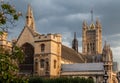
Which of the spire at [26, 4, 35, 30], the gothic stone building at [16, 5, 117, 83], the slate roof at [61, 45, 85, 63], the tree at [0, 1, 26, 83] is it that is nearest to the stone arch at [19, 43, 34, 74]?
the gothic stone building at [16, 5, 117, 83]

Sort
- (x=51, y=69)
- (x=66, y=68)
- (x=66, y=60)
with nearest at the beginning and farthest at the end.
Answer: (x=51, y=69) → (x=66, y=68) → (x=66, y=60)

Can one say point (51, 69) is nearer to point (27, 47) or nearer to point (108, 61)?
point (27, 47)

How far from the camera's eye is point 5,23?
16984 mm

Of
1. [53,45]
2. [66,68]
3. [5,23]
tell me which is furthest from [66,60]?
[5,23]

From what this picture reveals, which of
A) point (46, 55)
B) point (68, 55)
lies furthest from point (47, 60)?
point (68, 55)

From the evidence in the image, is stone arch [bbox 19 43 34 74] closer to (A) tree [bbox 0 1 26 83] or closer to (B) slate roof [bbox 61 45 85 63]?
(B) slate roof [bbox 61 45 85 63]

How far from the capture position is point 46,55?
7100 cm

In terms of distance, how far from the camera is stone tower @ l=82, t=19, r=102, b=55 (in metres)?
135

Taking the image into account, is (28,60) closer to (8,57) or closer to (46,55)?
(46,55)

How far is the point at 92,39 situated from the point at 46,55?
69.0 m

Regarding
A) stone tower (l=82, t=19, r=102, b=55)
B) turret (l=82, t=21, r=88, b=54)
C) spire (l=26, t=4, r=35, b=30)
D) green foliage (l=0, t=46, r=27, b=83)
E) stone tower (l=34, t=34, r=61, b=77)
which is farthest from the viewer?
turret (l=82, t=21, r=88, b=54)

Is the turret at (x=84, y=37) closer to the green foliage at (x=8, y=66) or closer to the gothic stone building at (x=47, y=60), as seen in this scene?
the gothic stone building at (x=47, y=60)

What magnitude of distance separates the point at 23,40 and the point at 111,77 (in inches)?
848

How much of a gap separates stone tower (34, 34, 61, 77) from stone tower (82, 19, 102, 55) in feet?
205
